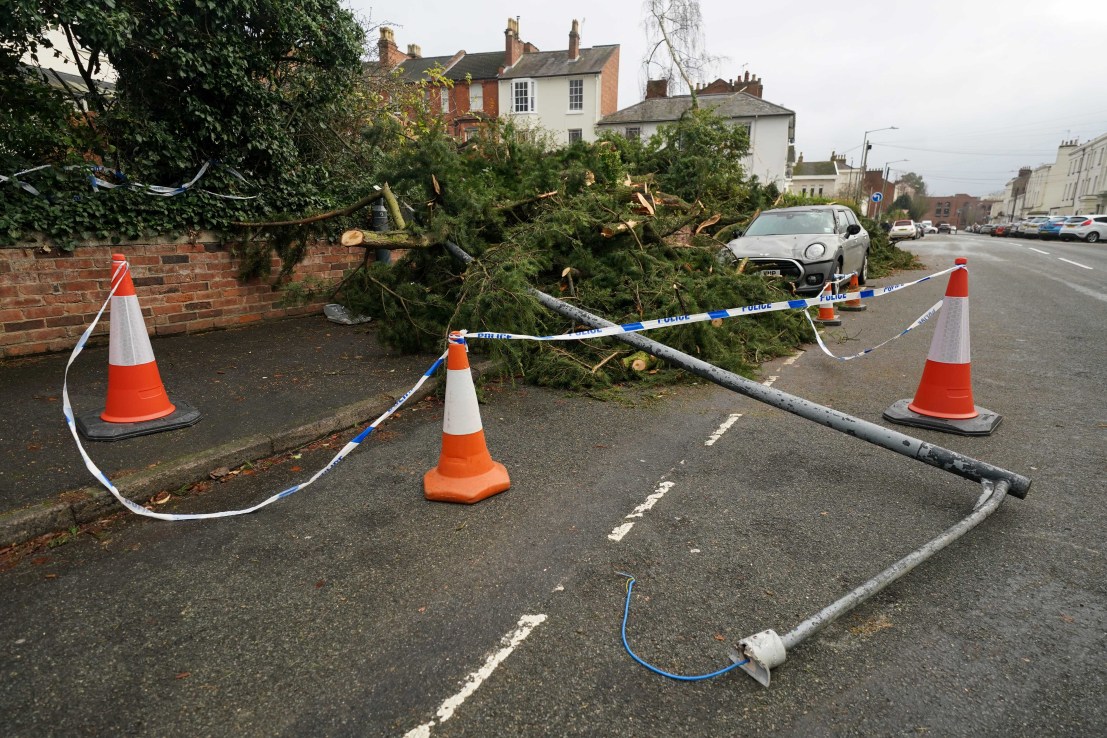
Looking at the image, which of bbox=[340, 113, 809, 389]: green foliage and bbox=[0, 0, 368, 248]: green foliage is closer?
bbox=[340, 113, 809, 389]: green foliage

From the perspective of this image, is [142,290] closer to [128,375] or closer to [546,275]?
[128,375]

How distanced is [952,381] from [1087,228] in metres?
41.5

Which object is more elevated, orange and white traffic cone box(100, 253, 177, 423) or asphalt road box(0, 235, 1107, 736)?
orange and white traffic cone box(100, 253, 177, 423)

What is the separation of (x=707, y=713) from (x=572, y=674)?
1.59 ft

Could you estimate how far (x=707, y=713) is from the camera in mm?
2008

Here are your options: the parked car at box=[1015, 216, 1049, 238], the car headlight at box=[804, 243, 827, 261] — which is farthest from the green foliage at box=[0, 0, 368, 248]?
the parked car at box=[1015, 216, 1049, 238]

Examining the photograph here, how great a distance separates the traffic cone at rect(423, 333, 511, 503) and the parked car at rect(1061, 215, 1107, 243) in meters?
43.9

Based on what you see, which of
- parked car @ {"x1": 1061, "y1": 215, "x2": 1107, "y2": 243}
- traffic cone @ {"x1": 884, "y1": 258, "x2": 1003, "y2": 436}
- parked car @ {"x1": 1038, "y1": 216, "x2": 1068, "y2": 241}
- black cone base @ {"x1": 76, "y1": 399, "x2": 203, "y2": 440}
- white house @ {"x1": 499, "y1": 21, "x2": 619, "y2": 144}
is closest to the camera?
black cone base @ {"x1": 76, "y1": 399, "x2": 203, "y2": 440}

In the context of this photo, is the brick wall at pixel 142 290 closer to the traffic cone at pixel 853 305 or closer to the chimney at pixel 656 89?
the traffic cone at pixel 853 305

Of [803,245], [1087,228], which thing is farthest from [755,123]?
[803,245]

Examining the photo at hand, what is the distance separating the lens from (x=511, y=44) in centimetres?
4331

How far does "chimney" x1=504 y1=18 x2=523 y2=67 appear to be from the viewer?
4328cm

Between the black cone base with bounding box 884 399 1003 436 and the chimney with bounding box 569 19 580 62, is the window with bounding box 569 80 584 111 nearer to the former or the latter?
the chimney with bounding box 569 19 580 62

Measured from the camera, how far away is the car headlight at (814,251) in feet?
31.1
